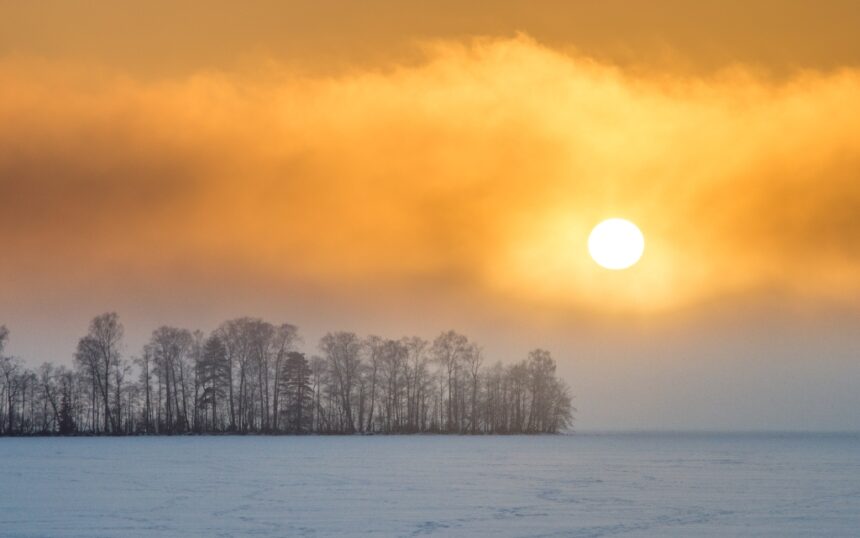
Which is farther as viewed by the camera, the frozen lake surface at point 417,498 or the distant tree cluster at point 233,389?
the distant tree cluster at point 233,389

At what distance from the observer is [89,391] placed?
108 m

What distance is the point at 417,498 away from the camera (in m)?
28.3

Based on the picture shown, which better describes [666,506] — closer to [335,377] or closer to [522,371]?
[335,377]

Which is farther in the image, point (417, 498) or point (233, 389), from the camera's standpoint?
point (233, 389)

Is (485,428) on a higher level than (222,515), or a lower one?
lower

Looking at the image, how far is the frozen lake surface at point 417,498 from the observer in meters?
22.1

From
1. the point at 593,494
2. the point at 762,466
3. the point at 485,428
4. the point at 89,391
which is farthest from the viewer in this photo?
the point at 485,428

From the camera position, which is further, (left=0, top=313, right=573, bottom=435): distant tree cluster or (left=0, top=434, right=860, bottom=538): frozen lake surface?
(left=0, top=313, right=573, bottom=435): distant tree cluster

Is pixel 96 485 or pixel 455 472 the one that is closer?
pixel 96 485

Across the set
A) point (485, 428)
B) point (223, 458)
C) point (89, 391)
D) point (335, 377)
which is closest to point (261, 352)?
point (335, 377)

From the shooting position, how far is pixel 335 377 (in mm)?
113312

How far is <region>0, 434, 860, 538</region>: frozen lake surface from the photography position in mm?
22141

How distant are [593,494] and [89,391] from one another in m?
89.5

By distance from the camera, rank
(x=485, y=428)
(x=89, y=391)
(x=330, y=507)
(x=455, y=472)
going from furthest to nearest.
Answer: (x=485, y=428)
(x=89, y=391)
(x=455, y=472)
(x=330, y=507)
